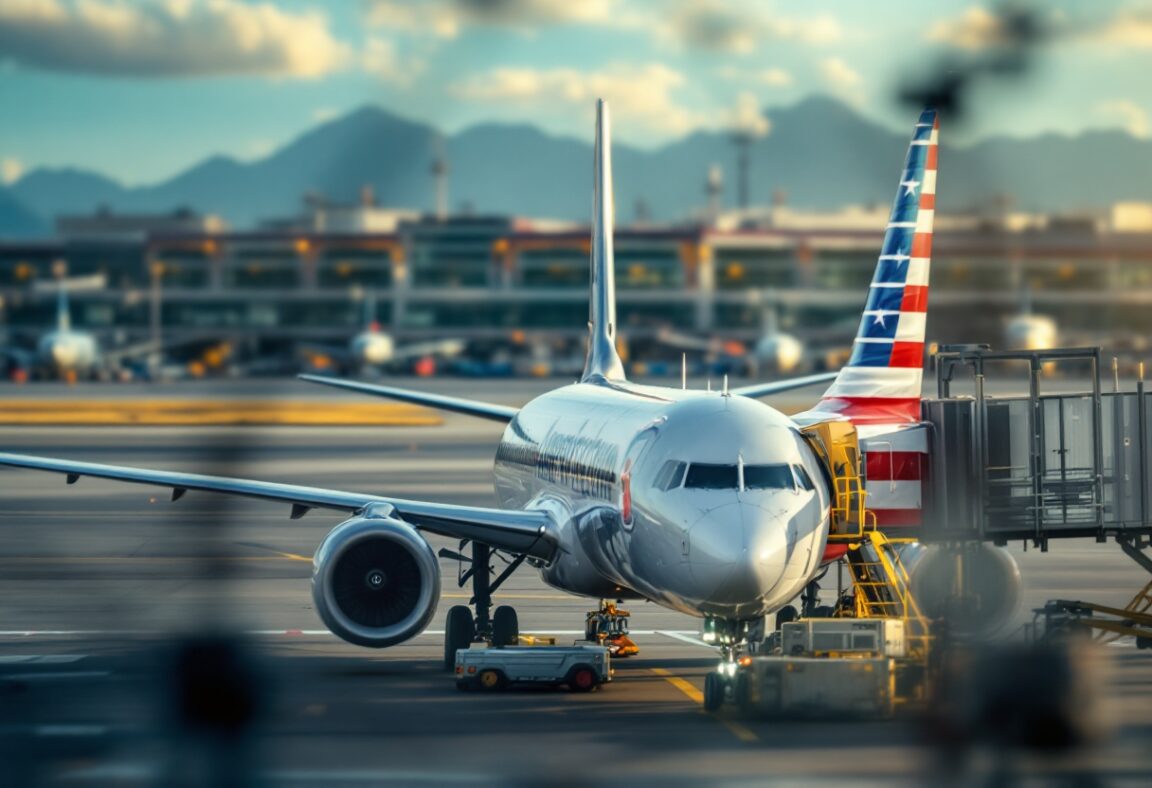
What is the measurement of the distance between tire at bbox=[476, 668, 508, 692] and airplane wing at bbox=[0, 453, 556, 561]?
2764 mm

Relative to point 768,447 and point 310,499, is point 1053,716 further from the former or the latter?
point 310,499

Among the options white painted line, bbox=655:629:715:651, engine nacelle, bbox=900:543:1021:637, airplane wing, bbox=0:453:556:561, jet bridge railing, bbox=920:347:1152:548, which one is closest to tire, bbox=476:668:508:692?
airplane wing, bbox=0:453:556:561

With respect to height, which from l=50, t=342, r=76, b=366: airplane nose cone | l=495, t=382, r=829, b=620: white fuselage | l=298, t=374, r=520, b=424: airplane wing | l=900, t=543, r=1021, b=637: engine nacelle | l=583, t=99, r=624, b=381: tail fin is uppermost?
l=50, t=342, r=76, b=366: airplane nose cone

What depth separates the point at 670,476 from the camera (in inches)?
1013

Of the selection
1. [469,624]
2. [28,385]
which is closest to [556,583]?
[469,624]

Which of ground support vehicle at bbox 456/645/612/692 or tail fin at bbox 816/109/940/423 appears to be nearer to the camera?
ground support vehicle at bbox 456/645/612/692

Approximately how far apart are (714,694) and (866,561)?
13.3ft

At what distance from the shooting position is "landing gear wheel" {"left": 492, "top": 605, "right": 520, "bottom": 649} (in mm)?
31719

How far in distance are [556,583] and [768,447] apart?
7.50m

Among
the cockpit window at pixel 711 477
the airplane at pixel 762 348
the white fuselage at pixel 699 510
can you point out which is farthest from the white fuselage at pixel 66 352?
the cockpit window at pixel 711 477

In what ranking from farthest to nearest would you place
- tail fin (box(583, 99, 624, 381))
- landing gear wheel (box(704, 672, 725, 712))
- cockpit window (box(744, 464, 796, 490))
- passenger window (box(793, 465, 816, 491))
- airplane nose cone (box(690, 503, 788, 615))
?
tail fin (box(583, 99, 624, 381)), landing gear wheel (box(704, 672, 725, 712)), passenger window (box(793, 465, 816, 491)), cockpit window (box(744, 464, 796, 490)), airplane nose cone (box(690, 503, 788, 615))

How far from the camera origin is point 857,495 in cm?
2712

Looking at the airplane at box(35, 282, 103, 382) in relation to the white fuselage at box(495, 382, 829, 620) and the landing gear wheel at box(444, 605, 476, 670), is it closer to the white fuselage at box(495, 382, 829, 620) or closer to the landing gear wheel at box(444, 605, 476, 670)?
the landing gear wheel at box(444, 605, 476, 670)

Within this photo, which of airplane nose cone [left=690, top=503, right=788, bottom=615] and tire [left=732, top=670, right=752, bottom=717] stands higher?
airplane nose cone [left=690, top=503, right=788, bottom=615]
